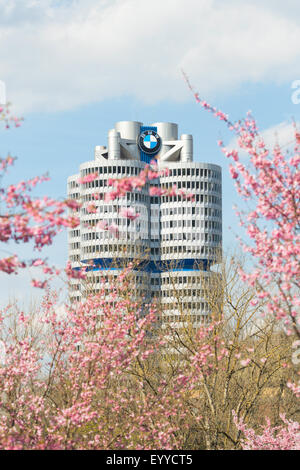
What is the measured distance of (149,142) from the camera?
153 m

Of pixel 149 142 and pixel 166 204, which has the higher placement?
pixel 149 142

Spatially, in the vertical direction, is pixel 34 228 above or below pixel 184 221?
below

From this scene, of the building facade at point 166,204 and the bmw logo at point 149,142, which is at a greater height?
the bmw logo at point 149,142

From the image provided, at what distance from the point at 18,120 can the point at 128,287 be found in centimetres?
1738

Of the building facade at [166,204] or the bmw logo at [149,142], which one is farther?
the bmw logo at [149,142]

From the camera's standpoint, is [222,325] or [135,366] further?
[222,325]

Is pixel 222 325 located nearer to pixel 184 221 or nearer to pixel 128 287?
pixel 128 287

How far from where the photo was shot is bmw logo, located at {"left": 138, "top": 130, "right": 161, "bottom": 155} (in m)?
152

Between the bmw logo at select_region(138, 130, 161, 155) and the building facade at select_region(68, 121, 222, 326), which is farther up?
the bmw logo at select_region(138, 130, 161, 155)

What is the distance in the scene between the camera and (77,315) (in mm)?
21188

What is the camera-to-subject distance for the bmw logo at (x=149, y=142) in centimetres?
15162

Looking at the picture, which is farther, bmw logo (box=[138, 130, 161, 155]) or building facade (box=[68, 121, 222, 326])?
bmw logo (box=[138, 130, 161, 155])
